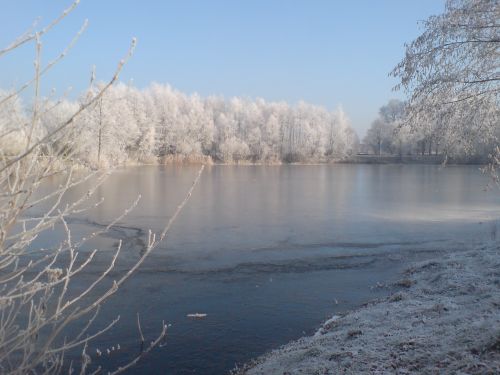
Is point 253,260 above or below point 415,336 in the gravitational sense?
below

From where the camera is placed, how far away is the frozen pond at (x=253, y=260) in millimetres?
6430

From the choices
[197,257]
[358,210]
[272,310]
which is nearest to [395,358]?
[272,310]

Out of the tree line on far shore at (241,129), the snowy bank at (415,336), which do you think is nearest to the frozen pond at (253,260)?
the snowy bank at (415,336)

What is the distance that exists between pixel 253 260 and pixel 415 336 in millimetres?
5502

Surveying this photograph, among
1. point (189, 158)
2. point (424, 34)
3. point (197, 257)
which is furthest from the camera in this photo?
point (189, 158)

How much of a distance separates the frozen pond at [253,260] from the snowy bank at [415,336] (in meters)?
0.64

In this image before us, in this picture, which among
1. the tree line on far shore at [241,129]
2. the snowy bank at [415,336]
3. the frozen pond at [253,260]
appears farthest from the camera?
the tree line on far shore at [241,129]

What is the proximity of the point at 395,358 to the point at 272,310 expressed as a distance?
3.19 m

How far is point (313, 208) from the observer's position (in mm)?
17766

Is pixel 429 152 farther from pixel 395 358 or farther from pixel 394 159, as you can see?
pixel 395 358

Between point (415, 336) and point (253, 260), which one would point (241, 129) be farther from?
point (415, 336)

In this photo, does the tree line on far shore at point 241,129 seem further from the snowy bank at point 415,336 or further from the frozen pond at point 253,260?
the snowy bank at point 415,336

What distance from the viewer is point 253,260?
10.2 m

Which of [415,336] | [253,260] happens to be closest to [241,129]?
[253,260]
